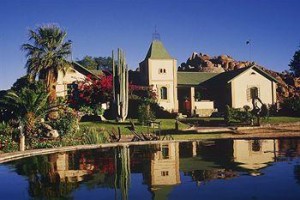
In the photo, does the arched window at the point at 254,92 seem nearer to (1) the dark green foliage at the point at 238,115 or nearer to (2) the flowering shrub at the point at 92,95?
(1) the dark green foliage at the point at 238,115

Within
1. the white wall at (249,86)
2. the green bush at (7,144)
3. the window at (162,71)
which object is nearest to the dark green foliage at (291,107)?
the white wall at (249,86)

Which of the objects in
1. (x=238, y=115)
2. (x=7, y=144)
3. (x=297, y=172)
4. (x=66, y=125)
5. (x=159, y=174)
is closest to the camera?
(x=297, y=172)

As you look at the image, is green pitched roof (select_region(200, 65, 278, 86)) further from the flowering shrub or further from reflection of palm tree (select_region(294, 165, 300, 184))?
reflection of palm tree (select_region(294, 165, 300, 184))

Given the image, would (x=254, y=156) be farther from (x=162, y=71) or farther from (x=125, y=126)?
(x=162, y=71)

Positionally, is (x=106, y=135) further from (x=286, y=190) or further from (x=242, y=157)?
(x=286, y=190)

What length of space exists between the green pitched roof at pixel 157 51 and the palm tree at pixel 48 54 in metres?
11.8

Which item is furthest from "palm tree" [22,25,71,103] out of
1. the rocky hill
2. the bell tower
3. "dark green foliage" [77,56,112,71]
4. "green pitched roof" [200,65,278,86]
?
"dark green foliage" [77,56,112,71]

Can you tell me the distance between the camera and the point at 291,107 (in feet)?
130

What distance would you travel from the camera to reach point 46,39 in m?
32.8

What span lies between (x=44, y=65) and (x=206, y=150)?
61.4 feet

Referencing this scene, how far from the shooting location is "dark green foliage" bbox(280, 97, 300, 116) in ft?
127

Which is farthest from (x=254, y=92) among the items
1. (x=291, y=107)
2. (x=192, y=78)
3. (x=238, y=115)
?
(x=238, y=115)

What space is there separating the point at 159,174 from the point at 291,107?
3094 centimetres

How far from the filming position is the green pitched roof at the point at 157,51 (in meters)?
42.3
